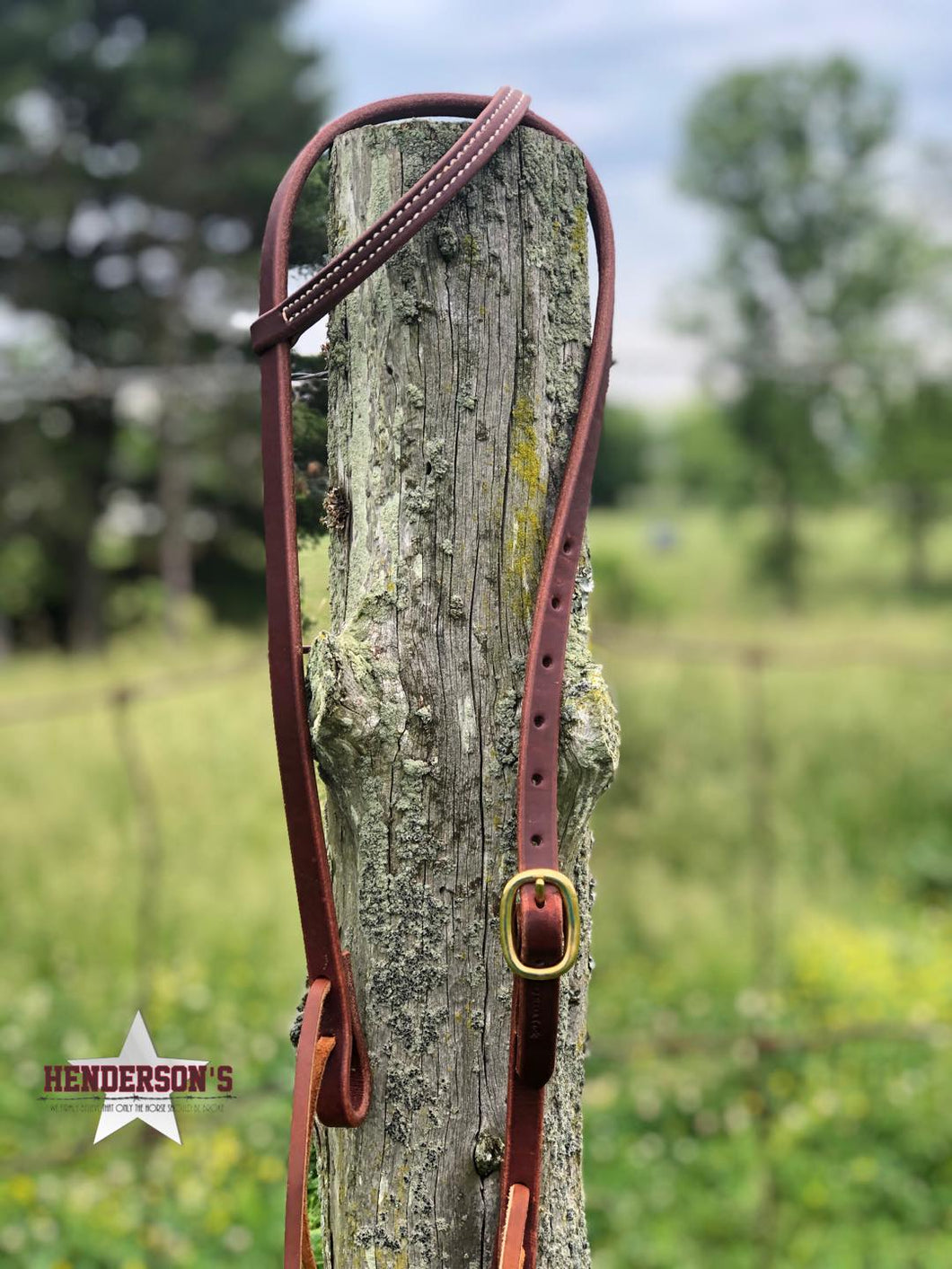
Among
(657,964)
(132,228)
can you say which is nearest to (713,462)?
(132,228)

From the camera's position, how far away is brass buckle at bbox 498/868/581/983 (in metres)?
0.89

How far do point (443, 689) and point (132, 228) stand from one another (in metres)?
16.9

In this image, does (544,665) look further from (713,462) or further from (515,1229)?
(713,462)

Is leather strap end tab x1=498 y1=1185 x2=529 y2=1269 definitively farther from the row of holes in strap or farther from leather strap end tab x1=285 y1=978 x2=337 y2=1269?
the row of holes in strap

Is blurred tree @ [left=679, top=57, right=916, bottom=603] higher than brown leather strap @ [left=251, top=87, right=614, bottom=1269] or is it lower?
higher

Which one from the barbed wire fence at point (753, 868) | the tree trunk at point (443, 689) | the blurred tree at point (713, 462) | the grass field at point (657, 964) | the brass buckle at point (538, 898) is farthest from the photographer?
the blurred tree at point (713, 462)

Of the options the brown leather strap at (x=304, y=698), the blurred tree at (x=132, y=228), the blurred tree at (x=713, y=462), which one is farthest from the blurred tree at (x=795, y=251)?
the brown leather strap at (x=304, y=698)

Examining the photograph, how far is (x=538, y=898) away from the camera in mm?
904

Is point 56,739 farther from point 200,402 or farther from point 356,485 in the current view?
point 200,402

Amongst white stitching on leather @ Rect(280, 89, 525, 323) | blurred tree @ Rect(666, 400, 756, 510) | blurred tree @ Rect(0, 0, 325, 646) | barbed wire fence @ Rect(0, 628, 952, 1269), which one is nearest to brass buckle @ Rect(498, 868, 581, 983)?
white stitching on leather @ Rect(280, 89, 525, 323)

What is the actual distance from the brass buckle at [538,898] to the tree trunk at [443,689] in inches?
3.8

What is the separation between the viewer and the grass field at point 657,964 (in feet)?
10.7

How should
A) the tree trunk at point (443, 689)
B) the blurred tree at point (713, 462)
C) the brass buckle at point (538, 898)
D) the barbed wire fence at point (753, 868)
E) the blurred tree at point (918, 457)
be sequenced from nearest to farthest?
the brass buckle at point (538, 898), the tree trunk at point (443, 689), the barbed wire fence at point (753, 868), the blurred tree at point (918, 457), the blurred tree at point (713, 462)

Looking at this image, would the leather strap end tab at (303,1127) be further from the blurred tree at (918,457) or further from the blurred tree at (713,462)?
the blurred tree at (713,462)
